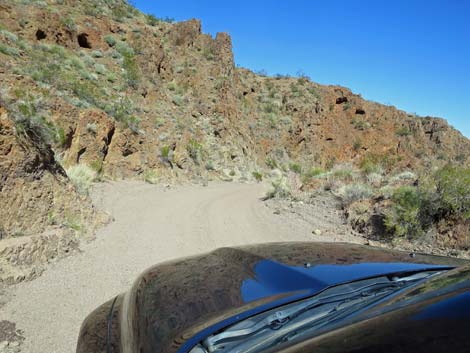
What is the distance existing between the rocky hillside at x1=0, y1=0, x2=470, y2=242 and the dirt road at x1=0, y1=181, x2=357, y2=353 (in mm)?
958

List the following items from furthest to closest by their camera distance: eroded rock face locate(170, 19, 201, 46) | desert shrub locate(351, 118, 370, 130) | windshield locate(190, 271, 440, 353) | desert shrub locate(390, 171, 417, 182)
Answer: desert shrub locate(351, 118, 370, 130)
eroded rock face locate(170, 19, 201, 46)
desert shrub locate(390, 171, 417, 182)
windshield locate(190, 271, 440, 353)

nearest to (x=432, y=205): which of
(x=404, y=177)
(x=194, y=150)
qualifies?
(x=404, y=177)

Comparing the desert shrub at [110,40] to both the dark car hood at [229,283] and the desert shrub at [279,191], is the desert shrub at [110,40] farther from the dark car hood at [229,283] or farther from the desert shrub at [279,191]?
the dark car hood at [229,283]

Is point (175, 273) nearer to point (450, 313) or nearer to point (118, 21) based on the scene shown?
point (450, 313)

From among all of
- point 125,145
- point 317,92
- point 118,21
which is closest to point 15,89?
point 125,145

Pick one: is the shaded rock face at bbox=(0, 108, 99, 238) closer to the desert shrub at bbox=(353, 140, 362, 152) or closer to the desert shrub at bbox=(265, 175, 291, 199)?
the desert shrub at bbox=(265, 175, 291, 199)

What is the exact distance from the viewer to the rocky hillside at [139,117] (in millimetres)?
6293

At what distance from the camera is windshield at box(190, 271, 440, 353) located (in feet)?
5.23

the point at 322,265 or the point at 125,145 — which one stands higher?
the point at 125,145

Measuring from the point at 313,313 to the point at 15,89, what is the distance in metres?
11.6

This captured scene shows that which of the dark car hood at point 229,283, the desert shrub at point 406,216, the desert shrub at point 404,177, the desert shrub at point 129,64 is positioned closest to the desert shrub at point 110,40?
the desert shrub at point 129,64

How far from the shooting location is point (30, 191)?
18.7ft

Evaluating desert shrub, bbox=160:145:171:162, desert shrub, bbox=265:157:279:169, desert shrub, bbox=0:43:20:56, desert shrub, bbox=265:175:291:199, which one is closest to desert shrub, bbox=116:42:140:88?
desert shrub, bbox=160:145:171:162

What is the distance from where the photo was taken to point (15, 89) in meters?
10.4
